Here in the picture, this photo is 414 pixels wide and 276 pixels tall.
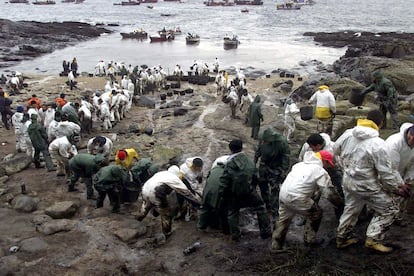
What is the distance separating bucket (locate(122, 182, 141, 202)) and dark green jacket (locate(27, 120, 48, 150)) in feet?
11.5

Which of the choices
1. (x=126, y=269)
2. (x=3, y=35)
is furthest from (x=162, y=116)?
(x=3, y=35)

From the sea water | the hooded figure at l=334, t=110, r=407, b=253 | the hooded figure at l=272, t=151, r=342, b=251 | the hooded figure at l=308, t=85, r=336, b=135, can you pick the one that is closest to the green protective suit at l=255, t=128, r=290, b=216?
the hooded figure at l=272, t=151, r=342, b=251

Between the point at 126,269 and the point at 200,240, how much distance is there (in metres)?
1.29

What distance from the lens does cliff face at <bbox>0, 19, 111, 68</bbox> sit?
121 ft

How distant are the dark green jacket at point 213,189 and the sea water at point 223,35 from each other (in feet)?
78.4

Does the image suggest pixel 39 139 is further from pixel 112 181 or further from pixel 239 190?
pixel 239 190

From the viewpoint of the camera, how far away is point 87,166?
29.3 ft

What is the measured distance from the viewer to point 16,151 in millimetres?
12867

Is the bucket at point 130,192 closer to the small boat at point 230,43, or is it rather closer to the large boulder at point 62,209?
the large boulder at point 62,209

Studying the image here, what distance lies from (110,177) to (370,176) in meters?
4.81

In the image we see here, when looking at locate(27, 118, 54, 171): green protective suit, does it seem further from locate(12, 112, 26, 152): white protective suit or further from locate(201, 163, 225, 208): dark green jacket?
locate(201, 163, 225, 208): dark green jacket

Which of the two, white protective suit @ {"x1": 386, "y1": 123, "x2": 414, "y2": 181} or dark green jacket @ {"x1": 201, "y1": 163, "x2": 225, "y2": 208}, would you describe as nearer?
white protective suit @ {"x1": 386, "y1": 123, "x2": 414, "y2": 181}

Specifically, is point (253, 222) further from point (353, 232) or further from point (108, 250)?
point (108, 250)

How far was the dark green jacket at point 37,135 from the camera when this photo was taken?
10695 millimetres
